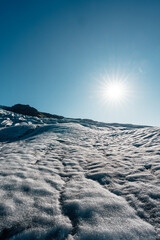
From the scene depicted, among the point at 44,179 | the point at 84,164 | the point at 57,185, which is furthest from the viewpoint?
the point at 84,164

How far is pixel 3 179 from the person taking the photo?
2736 mm

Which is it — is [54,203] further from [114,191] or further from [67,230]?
[114,191]

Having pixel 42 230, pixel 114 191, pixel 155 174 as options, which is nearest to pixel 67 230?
pixel 42 230

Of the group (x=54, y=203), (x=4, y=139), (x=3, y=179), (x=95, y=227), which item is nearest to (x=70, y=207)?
(x=54, y=203)

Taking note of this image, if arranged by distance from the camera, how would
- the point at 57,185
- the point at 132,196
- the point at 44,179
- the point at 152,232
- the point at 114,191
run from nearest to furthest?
the point at 152,232
the point at 132,196
the point at 114,191
the point at 57,185
the point at 44,179

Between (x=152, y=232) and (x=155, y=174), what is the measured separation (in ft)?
Answer: 5.49

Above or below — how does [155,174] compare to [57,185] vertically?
above

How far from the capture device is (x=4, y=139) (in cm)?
870

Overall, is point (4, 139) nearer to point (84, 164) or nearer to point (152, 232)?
point (84, 164)

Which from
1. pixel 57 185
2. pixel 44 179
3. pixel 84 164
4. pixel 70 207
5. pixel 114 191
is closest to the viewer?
pixel 70 207

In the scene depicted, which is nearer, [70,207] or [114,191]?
[70,207]

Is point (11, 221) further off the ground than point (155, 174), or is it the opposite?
point (155, 174)

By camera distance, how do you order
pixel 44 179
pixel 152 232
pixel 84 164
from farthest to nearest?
pixel 84 164, pixel 44 179, pixel 152 232

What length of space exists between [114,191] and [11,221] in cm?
169
